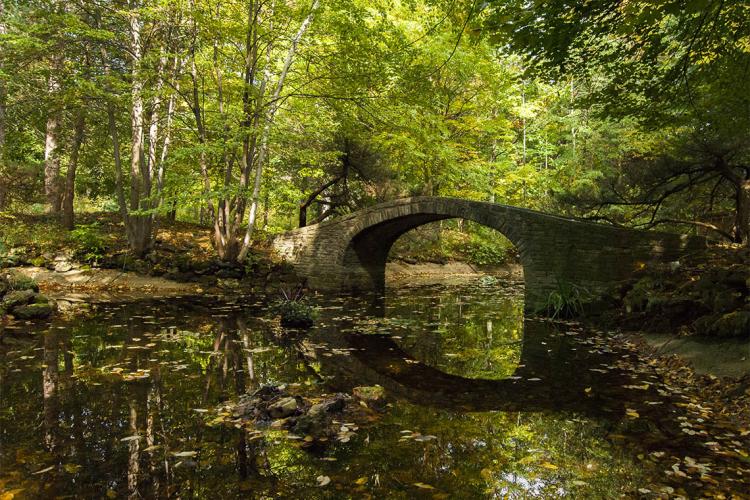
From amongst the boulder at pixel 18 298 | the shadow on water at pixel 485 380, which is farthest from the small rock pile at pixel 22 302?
the shadow on water at pixel 485 380

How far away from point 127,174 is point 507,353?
14.4 meters

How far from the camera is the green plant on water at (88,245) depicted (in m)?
13.2

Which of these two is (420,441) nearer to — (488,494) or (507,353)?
(488,494)

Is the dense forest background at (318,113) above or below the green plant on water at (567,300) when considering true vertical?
above

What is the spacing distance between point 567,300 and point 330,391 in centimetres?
686

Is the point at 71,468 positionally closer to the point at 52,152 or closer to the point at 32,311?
the point at 32,311

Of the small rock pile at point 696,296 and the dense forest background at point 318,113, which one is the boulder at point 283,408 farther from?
the small rock pile at point 696,296

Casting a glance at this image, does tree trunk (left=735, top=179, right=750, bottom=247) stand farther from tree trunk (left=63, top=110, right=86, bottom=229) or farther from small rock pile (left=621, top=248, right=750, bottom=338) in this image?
tree trunk (left=63, top=110, right=86, bottom=229)

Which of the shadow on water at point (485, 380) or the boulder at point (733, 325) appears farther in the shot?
the boulder at point (733, 325)

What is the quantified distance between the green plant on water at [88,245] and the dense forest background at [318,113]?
100 centimetres

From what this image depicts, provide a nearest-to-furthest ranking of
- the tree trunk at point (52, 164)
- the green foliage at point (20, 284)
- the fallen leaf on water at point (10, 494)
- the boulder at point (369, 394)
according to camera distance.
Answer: the fallen leaf on water at point (10, 494)
the boulder at point (369, 394)
the green foliage at point (20, 284)
the tree trunk at point (52, 164)

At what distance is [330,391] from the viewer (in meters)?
4.77

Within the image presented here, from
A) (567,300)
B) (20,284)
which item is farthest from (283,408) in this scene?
(20,284)

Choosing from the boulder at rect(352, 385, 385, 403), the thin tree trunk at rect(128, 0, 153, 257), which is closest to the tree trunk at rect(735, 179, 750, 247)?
the boulder at rect(352, 385, 385, 403)
